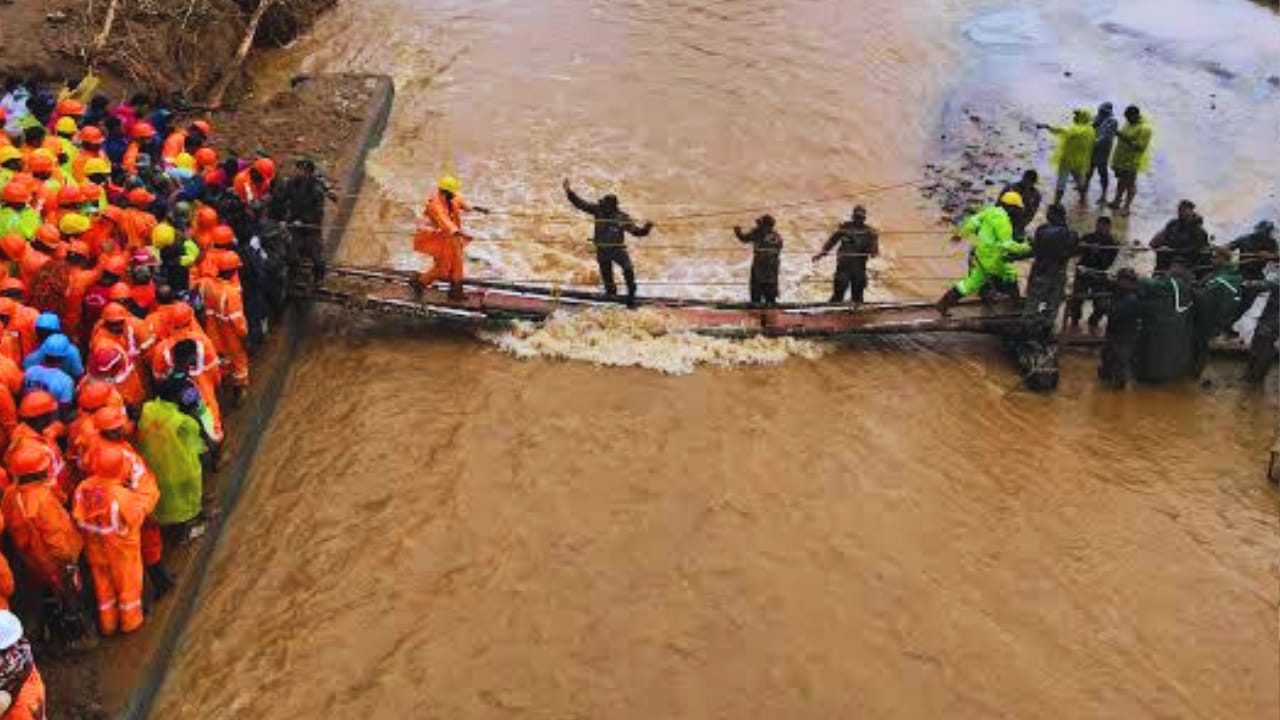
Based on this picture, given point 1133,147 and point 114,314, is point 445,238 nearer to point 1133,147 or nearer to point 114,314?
point 114,314

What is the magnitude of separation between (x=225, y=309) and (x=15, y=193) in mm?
2068

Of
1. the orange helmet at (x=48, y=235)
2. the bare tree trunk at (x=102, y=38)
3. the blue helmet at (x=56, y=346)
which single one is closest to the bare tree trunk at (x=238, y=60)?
the bare tree trunk at (x=102, y=38)

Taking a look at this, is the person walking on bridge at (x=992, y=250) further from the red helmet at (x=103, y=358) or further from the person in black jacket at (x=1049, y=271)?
the red helmet at (x=103, y=358)

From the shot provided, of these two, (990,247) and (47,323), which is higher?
(990,247)

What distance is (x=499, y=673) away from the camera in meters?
8.39

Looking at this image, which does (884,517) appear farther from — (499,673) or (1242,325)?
(1242,325)

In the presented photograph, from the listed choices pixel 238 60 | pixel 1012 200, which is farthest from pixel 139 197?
pixel 238 60

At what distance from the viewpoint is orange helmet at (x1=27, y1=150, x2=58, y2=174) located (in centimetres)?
1095

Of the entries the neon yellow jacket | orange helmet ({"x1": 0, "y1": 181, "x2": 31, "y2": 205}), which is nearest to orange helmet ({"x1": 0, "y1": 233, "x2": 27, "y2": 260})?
orange helmet ({"x1": 0, "y1": 181, "x2": 31, "y2": 205})

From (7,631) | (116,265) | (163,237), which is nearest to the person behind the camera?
(7,631)

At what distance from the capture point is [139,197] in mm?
10609

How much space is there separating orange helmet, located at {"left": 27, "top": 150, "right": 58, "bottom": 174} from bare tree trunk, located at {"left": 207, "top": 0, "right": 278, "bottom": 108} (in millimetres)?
5831

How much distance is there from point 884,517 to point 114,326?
6.08 m

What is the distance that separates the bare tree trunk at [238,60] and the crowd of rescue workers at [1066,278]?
747 cm
